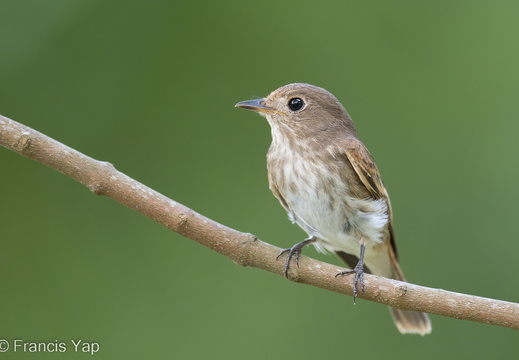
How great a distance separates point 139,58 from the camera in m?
5.36

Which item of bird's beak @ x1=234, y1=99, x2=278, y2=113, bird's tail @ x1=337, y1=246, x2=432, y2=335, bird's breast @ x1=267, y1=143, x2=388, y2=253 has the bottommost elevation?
bird's tail @ x1=337, y1=246, x2=432, y2=335

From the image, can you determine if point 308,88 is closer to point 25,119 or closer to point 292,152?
point 292,152

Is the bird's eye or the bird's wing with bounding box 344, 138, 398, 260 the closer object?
the bird's wing with bounding box 344, 138, 398, 260

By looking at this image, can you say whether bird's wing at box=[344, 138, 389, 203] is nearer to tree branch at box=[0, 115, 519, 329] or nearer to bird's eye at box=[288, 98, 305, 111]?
bird's eye at box=[288, 98, 305, 111]

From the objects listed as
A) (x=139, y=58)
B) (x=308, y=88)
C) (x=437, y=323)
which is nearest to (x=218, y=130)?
(x=139, y=58)

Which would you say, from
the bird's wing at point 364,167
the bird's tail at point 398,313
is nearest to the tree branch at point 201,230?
the bird's wing at point 364,167

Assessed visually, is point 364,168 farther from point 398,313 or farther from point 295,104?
point 398,313

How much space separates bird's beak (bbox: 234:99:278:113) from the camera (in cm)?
433

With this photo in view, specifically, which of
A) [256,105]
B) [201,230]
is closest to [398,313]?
[256,105]

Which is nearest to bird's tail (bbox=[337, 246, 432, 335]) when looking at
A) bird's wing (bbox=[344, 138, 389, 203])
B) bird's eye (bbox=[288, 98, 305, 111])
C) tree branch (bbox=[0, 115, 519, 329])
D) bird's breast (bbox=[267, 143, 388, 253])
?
bird's breast (bbox=[267, 143, 388, 253])

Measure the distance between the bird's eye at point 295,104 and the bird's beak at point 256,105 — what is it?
125 millimetres

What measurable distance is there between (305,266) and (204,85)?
236cm

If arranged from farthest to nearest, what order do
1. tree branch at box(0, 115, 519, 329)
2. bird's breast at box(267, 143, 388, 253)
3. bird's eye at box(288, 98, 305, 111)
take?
bird's eye at box(288, 98, 305, 111)
bird's breast at box(267, 143, 388, 253)
tree branch at box(0, 115, 519, 329)

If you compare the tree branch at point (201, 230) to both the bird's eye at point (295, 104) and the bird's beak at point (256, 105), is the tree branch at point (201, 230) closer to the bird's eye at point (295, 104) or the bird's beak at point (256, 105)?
the bird's beak at point (256, 105)
